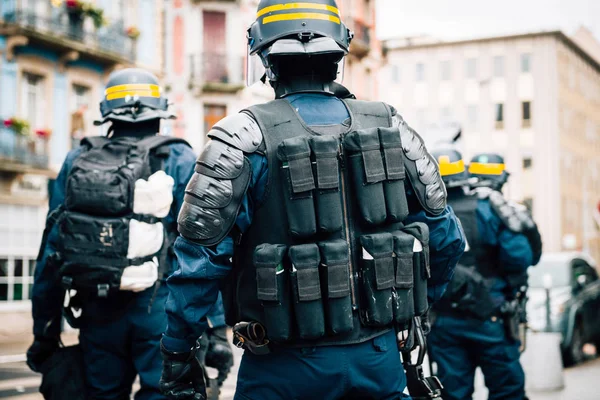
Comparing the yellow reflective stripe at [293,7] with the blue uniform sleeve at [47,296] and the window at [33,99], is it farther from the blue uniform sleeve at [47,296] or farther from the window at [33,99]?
the window at [33,99]

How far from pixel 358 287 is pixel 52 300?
7.80ft

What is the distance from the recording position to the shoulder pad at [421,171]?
3.38 m

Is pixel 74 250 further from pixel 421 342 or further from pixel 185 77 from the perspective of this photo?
pixel 185 77

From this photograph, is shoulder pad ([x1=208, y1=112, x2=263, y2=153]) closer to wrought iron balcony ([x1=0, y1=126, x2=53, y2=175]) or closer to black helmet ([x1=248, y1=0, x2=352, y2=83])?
black helmet ([x1=248, y1=0, x2=352, y2=83])

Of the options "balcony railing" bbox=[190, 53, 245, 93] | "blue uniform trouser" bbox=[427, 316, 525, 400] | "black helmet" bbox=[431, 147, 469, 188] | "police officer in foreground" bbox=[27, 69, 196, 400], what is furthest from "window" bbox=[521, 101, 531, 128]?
"police officer in foreground" bbox=[27, 69, 196, 400]

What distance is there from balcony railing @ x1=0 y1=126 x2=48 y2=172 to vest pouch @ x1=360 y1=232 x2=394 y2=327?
17.4 m

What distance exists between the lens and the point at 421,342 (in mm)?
3516

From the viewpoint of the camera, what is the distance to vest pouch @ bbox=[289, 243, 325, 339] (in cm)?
302

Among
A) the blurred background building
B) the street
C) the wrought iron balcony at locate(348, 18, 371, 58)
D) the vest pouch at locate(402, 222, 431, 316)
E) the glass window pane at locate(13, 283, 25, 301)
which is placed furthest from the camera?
the wrought iron balcony at locate(348, 18, 371, 58)

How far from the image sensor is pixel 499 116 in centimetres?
5519

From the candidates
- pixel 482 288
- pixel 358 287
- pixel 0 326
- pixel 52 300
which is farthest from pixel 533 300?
pixel 0 326

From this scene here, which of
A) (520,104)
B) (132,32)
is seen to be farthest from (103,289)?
(520,104)

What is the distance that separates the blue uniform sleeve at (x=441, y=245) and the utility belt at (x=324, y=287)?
346 millimetres

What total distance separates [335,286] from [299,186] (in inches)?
15.2
